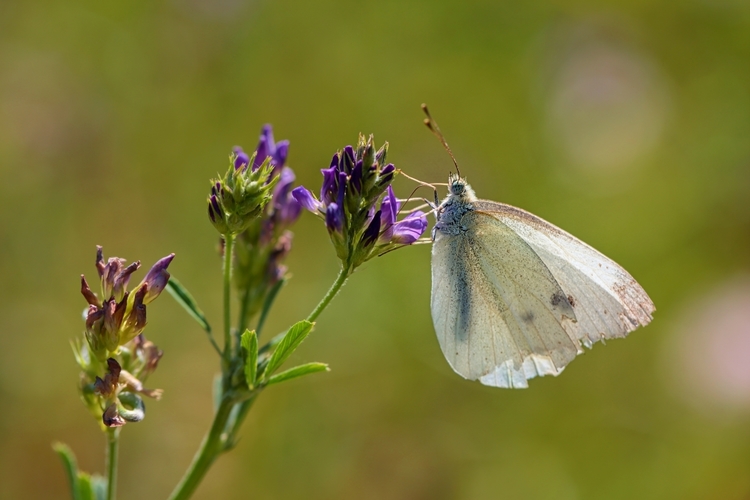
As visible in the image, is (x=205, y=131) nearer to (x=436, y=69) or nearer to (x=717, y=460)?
(x=436, y=69)

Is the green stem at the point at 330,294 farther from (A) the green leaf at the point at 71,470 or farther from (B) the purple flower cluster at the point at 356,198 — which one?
(A) the green leaf at the point at 71,470

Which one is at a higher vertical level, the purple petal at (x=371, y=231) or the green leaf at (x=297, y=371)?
the purple petal at (x=371, y=231)

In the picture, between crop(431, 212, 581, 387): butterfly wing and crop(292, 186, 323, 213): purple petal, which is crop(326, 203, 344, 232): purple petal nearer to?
crop(292, 186, 323, 213): purple petal

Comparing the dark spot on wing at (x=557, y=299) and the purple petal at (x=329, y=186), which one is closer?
the purple petal at (x=329, y=186)

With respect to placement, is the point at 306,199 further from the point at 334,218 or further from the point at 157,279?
the point at 157,279

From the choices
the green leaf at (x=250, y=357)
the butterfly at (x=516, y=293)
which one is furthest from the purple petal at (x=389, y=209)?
the green leaf at (x=250, y=357)

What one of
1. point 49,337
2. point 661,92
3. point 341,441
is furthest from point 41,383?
point 661,92
